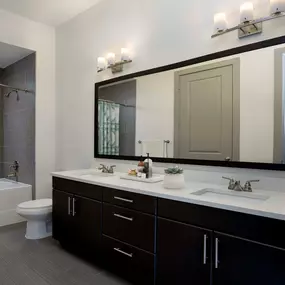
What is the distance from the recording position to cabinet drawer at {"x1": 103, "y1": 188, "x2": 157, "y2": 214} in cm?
176

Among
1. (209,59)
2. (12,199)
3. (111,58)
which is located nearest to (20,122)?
(12,199)

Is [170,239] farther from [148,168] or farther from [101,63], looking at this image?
[101,63]

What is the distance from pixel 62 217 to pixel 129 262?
1.00 metres

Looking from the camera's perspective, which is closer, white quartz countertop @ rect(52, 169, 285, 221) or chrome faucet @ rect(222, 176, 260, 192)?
white quartz countertop @ rect(52, 169, 285, 221)

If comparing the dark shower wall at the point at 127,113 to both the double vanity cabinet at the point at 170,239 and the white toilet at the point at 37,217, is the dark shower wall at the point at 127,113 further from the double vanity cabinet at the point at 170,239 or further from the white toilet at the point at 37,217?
the white toilet at the point at 37,217

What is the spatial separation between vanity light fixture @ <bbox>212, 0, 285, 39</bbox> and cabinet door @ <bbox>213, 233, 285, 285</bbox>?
1.46 metres

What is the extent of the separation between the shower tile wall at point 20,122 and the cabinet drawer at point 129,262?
2.05m

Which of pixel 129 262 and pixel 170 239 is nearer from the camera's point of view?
pixel 170 239

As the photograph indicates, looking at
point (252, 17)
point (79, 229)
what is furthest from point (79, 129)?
point (252, 17)

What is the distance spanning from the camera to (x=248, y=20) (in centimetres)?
182

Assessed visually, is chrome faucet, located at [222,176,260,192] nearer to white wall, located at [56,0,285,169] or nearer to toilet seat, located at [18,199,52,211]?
white wall, located at [56,0,285,169]

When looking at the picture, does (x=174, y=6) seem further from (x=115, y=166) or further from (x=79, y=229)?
(x=79, y=229)

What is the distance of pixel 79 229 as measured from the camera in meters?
2.36

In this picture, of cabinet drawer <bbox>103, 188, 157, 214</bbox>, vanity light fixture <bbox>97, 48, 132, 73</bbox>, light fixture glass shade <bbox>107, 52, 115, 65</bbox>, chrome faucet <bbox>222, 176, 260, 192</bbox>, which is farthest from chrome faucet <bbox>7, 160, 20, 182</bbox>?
chrome faucet <bbox>222, 176, 260, 192</bbox>
